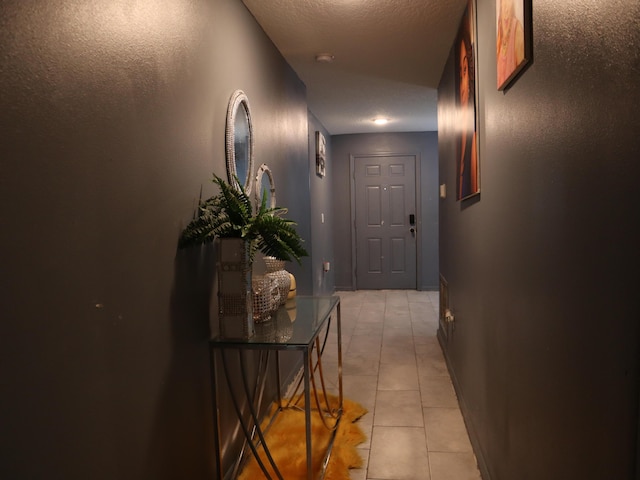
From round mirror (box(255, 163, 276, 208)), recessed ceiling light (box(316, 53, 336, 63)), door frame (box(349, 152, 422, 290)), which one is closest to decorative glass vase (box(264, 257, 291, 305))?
round mirror (box(255, 163, 276, 208))

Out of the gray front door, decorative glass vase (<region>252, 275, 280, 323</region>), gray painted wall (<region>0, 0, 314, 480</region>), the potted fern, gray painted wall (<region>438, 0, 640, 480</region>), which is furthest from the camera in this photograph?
the gray front door

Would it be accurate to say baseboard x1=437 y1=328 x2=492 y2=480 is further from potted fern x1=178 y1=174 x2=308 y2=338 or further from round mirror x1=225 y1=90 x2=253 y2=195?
round mirror x1=225 y1=90 x2=253 y2=195

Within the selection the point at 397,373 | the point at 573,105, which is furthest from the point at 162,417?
the point at 397,373

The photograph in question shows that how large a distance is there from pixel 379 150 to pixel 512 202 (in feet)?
16.4

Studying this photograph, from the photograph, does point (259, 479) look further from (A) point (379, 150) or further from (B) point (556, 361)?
(A) point (379, 150)

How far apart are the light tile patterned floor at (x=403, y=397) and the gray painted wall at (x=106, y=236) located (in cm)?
90

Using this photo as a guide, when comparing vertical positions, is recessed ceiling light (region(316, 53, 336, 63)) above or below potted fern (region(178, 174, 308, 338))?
above

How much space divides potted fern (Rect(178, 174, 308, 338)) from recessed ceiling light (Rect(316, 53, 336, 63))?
1.70 metres

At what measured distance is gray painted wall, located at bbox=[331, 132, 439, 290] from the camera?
6.19 meters

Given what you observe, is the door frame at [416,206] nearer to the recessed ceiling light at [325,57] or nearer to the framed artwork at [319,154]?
the framed artwork at [319,154]

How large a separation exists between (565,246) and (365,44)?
225 centimetres

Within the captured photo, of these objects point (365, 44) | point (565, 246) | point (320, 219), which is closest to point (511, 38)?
point (565, 246)

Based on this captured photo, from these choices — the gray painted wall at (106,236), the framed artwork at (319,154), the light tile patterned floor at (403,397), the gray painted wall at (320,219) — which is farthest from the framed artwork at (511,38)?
the framed artwork at (319,154)

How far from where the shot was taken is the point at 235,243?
5.30ft
